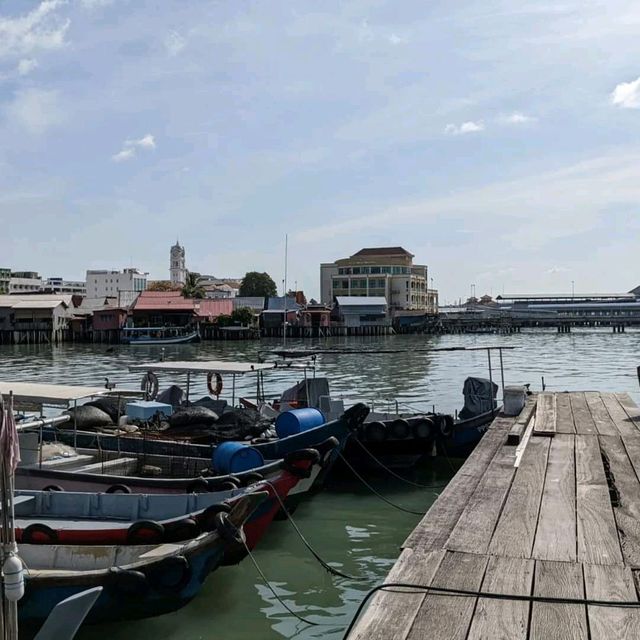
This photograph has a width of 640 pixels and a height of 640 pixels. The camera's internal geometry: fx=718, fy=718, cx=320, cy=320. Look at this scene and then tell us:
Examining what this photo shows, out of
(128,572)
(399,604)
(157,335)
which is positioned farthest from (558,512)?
(157,335)

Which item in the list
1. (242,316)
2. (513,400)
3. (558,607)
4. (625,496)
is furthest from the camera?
(242,316)

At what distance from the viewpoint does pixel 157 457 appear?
43.7 ft

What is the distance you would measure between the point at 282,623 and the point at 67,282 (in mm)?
192719

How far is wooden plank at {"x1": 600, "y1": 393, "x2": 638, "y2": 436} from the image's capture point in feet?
33.4

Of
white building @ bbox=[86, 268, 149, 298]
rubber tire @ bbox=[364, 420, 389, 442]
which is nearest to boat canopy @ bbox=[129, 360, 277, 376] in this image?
rubber tire @ bbox=[364, 420, 389, 442]

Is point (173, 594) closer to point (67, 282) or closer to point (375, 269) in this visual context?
point (375, 269)

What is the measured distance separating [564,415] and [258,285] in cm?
10543

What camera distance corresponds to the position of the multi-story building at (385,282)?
110m

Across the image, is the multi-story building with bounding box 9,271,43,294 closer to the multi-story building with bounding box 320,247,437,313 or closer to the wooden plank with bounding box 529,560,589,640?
the multi-story building with bounding box 320,247,437,313

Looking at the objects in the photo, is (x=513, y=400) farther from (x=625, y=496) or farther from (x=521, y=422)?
(x=625, y=496)

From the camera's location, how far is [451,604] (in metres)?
4.22

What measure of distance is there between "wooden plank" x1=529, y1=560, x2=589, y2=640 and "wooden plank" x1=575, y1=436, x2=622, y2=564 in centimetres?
31

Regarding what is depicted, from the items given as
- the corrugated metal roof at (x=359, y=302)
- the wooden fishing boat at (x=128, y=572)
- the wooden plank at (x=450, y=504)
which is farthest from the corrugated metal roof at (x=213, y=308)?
the wooden plank at (x=450, y=504)

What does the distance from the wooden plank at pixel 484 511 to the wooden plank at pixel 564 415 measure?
2466 mm
